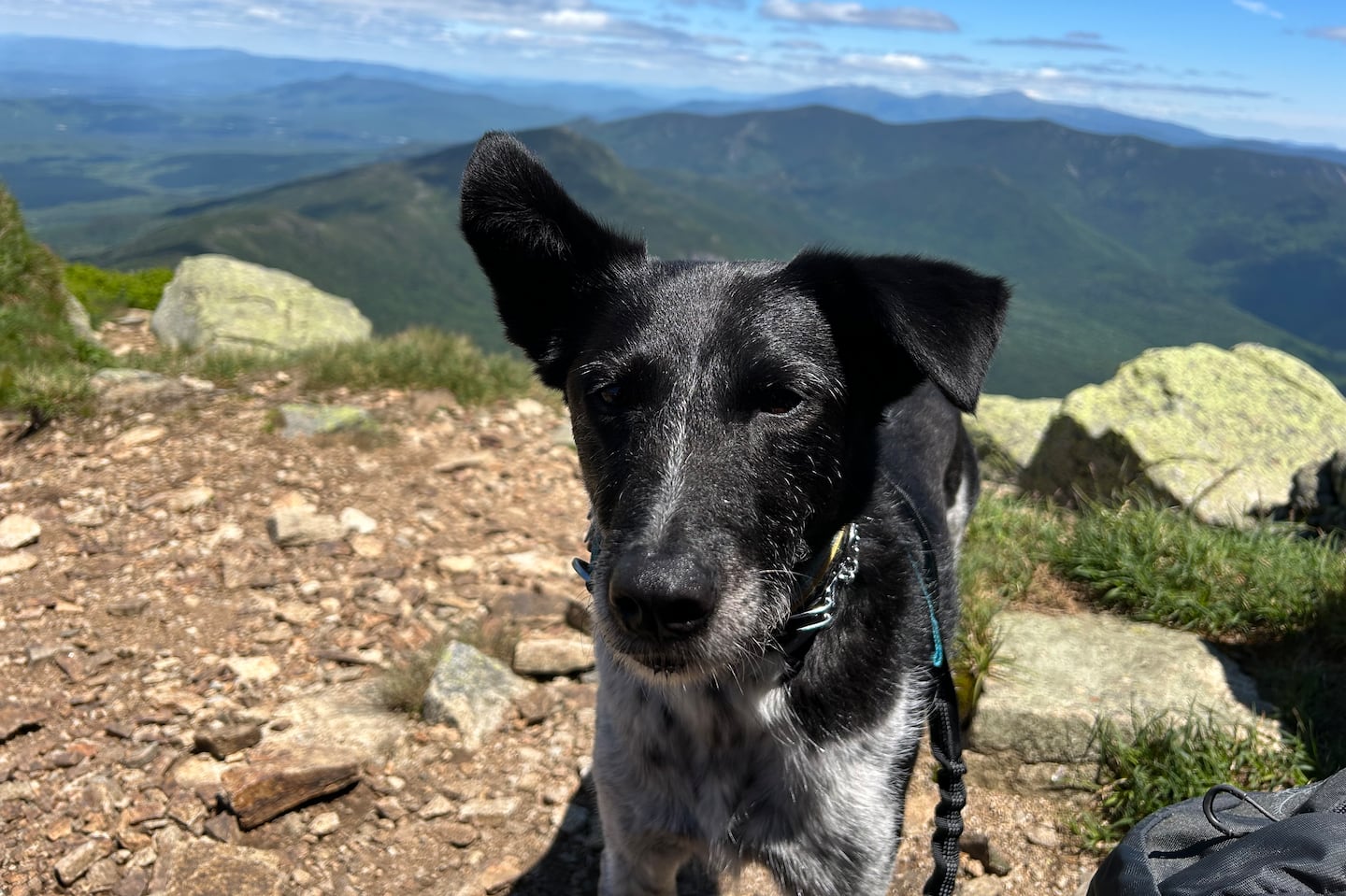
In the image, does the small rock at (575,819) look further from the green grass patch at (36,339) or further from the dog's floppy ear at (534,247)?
the green grass patch at (36,339)

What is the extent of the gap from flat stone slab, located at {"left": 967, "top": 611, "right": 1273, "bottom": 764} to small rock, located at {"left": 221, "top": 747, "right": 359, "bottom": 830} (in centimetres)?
336

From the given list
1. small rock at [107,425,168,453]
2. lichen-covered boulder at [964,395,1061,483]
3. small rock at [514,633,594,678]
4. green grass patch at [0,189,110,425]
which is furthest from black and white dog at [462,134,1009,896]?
lichen-covered boulder at [964,395,1061,483]

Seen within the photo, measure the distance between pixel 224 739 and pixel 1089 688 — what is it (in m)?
4.66

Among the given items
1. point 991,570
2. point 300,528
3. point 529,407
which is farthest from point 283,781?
point 529,407

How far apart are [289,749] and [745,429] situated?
3319mm

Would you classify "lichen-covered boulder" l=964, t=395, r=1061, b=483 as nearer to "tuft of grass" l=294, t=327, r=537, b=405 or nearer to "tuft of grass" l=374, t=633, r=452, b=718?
"tuft of grass" l=294, t=327, r=537, b=405

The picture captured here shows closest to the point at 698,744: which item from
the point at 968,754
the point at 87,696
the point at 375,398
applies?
the point at 968,754

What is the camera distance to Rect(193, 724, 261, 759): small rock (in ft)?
15.3

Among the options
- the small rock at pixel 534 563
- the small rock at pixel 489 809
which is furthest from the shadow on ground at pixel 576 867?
the small rock at pixel 534 563

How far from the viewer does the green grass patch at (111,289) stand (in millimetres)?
13203

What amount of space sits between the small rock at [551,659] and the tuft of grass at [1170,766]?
2859mm

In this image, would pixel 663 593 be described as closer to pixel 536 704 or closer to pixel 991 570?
pixel 536 704

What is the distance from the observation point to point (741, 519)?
9.05 ft

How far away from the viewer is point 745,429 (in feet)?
9.62
